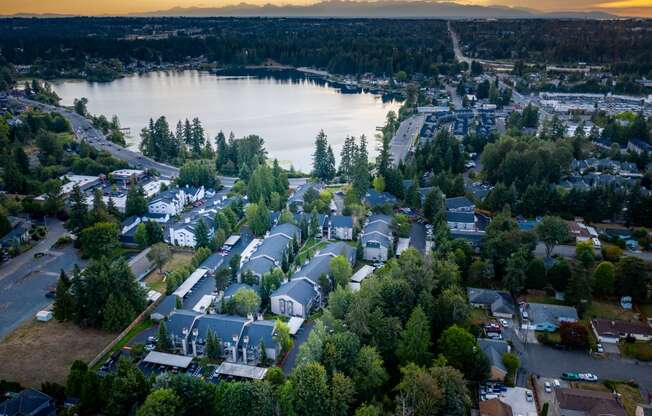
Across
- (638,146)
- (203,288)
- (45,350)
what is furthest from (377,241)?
(638,146)

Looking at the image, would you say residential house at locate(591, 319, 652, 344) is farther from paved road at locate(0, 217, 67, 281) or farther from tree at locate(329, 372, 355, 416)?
paved road at locate(0, 217, 67, 281)

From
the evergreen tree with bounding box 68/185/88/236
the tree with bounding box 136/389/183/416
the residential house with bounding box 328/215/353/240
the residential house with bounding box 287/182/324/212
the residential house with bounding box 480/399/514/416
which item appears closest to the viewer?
the tree with bounding box 136/389/183/416

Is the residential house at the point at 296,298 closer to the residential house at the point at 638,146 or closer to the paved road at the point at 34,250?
the paved road at the point at 34,250

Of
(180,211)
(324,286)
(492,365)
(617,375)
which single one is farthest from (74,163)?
(617,375)

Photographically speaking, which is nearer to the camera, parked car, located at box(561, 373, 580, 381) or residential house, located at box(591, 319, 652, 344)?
parked car, located at box(561, 373, 580, 381)

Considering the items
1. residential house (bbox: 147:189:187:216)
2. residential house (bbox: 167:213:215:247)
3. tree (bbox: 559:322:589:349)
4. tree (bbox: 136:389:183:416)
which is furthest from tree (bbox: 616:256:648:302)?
residential house (bbox: 147:189:187:216)

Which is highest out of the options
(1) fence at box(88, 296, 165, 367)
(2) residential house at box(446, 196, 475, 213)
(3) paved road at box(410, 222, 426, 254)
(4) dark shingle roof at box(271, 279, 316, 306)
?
(2) residential house at box(446, 196, 475, 213)
